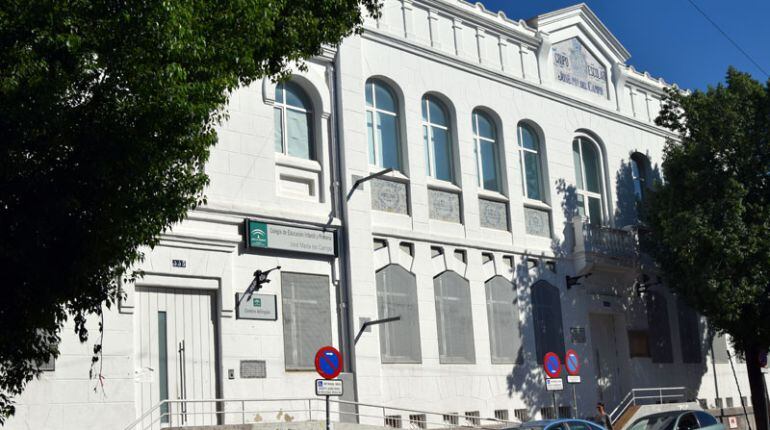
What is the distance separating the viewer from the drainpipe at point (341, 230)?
2244 centimetres

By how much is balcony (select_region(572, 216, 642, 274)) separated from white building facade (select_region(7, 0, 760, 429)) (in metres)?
0.07

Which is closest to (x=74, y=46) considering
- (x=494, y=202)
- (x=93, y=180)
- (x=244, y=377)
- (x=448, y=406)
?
(x=93, y=180)

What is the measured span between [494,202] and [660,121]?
21.1 ft

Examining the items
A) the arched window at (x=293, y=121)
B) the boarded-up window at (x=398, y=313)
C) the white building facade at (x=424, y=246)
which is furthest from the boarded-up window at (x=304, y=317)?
the arched window at (x=293, y=121)

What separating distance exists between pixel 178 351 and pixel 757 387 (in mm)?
17332

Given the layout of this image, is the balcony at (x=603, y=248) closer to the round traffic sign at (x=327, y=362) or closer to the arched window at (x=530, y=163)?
the arched window at (x=530, y=163)

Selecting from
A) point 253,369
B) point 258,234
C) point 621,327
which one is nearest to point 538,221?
point 621,327

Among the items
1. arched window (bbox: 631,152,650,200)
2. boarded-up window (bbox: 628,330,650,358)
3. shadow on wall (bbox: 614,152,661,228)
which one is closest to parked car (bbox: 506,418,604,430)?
boarded-up window (bbox: 628,330,650,358)

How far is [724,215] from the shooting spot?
27.3 meters

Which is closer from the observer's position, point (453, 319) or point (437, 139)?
point (453, 319)

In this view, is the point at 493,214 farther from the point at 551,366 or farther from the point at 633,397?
the point at 633,397

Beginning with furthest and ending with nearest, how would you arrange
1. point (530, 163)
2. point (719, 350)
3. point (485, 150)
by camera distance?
point (719, 350), point (530, 163), point (485, 150)

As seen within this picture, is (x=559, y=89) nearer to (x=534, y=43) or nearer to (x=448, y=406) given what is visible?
(x=534, y=43)

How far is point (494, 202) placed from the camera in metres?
27.3
